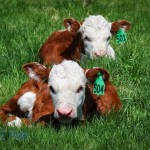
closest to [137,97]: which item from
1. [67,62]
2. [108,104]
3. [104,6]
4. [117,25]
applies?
[108,104]

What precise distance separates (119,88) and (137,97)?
623 millimetres

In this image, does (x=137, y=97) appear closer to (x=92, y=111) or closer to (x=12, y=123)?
(x=92, y=111)

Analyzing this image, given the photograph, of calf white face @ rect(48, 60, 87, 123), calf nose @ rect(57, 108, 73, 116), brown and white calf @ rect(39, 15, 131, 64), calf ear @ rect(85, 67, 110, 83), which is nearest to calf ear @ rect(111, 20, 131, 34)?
brown and white calf @ rect(39, 15, 131, 64)

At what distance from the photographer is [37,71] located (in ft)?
23.5

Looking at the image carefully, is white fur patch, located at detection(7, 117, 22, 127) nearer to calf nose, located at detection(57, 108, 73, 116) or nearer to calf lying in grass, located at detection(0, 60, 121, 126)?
calf lying in grass, located at detection(0, 60, 121, 126)

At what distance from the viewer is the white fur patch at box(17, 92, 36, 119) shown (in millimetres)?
7695

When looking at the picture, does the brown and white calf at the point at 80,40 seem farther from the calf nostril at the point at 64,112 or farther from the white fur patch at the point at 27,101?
the calf nostril at the point at 64,112

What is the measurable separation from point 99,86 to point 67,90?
487 millimetres

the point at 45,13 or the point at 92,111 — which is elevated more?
the point at 45,13

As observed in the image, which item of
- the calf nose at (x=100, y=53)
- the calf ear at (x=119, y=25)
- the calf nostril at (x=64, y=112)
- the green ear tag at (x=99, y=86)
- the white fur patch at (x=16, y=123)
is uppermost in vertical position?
the calf ear at (x=119, y=25)

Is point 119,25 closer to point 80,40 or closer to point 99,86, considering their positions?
point 80,40

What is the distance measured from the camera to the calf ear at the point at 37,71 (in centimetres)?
718

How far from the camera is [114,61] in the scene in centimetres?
893

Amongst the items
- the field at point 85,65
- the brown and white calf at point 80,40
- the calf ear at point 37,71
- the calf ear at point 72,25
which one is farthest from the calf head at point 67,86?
the calf ear at point 72,25
